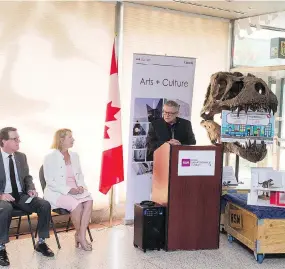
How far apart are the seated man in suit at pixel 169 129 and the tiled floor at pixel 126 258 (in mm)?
1161

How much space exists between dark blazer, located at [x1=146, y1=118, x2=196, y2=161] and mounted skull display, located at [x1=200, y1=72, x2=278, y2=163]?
25cm

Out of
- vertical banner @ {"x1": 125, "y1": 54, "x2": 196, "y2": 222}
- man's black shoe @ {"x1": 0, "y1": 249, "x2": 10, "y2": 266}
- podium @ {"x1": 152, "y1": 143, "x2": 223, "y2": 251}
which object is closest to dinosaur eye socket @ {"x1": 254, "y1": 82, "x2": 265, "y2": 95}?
podium @ {"x1": 152, "y1": 143, "x2": 223, "y2": 251}

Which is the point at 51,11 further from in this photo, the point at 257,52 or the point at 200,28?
the point at 257,52

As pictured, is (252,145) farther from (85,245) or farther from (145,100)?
(85,245)

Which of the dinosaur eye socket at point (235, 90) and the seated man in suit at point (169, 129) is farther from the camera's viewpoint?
the seated man in suit at point (169, 129)

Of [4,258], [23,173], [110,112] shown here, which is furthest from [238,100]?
[4,258]

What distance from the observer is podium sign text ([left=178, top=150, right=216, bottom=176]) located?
4.94 metres

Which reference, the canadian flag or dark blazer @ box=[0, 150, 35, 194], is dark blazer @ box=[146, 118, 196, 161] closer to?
the canadian flag

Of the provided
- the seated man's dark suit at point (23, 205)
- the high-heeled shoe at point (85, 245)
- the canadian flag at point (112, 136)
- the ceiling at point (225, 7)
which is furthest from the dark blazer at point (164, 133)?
the ceiling at point (225, 7)

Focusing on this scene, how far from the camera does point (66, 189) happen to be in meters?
5.12

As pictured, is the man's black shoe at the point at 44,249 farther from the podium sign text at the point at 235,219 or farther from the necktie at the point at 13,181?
the podium sign text at the point at 235,219

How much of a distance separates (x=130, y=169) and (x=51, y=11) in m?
2.07

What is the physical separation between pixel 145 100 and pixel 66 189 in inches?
59.1

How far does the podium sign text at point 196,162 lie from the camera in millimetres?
4941
